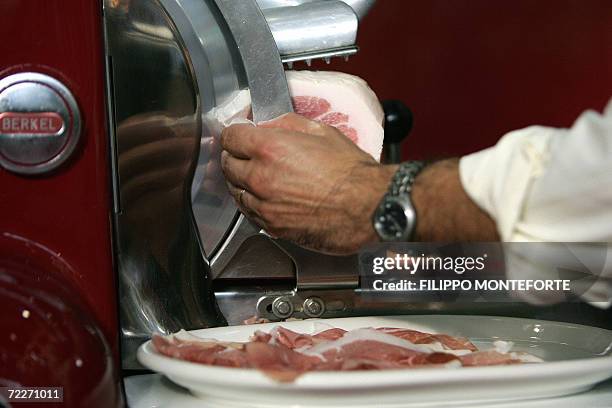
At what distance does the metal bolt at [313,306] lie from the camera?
116cm

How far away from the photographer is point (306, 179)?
3.57 ft

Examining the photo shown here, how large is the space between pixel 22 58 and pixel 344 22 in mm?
395

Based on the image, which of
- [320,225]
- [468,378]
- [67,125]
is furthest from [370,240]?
[67,125]

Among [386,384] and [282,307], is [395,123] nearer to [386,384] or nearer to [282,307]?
[282,307]

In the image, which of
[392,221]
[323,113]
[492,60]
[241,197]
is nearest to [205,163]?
[241,197]

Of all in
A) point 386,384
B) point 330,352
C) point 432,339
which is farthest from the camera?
point 432,339

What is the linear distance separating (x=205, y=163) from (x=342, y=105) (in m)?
0.19

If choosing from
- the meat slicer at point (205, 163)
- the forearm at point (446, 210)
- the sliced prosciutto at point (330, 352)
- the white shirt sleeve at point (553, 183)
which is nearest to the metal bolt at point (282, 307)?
the meat slicer at point (205, 163)

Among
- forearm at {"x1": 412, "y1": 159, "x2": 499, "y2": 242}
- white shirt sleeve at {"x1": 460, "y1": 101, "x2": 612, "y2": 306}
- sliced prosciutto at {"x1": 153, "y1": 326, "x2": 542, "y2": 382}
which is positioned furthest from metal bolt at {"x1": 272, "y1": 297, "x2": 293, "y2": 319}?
white shirt sleeve at {"x1": 460, "y1": 101, "x2": 612, "y2": 306}

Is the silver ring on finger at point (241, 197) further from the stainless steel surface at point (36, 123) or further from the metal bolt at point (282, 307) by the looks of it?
the stainless steel surface at point (36, 123)

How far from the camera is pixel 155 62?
1.09 meters

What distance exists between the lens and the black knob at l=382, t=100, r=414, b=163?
46.4 inches

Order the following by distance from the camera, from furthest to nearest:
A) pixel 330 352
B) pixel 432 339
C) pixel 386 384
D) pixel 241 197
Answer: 1. pixel 241 197
2. pixel 432 339
3. pixel 330 352
4. pixel 386 384

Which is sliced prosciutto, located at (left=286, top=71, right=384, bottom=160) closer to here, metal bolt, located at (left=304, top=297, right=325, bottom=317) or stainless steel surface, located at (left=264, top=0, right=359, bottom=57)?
stainless steel surface, located at (left=264, top=0, right=359, bottom=57)
